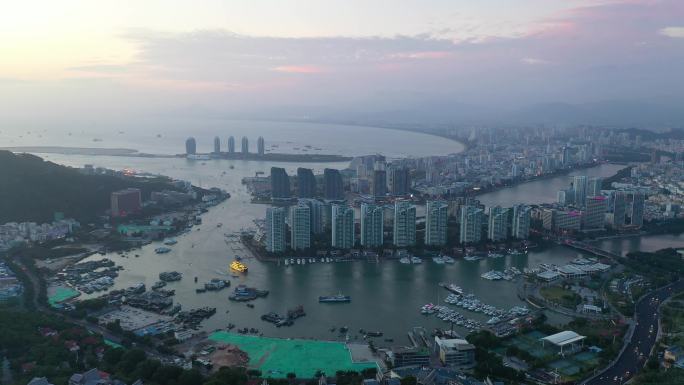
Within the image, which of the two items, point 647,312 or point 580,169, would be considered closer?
point 647,312

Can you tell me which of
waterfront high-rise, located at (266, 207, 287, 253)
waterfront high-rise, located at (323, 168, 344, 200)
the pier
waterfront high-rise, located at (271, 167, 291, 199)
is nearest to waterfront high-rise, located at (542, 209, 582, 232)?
the pier

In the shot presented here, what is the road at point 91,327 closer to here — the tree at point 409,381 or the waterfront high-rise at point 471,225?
A: the tree at point 409,381

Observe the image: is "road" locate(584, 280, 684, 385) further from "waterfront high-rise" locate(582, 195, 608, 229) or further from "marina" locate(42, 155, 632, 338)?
"waterfront high-rise" locate(582, 195, 608, 229)

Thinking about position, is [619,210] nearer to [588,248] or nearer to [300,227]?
[588,248]

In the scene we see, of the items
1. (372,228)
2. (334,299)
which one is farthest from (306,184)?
(334,299)

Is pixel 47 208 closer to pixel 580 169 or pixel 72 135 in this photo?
pixel 580 169

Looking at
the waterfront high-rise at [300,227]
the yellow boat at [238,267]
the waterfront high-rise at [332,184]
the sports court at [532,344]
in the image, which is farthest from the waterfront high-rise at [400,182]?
the sports court at [532,344]

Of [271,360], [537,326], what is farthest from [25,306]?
[537,326]
